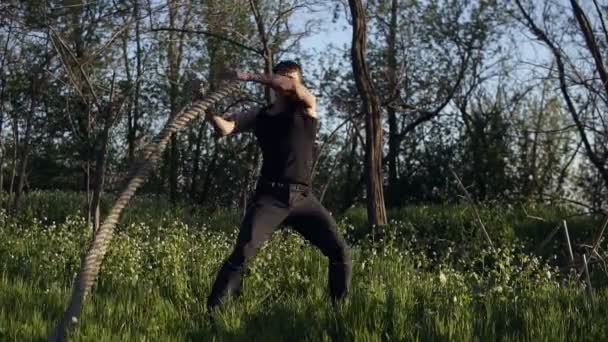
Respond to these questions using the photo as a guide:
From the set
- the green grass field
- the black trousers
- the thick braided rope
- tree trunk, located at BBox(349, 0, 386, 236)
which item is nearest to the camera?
the thick braided rope

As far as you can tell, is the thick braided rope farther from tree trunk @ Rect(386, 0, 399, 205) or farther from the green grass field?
tree trunk @ Rect(386, 0, 399, 205)

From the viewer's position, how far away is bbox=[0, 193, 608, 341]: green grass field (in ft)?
14.8

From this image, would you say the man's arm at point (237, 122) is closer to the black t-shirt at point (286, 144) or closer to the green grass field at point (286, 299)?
the black t-shirt at point (286, 144)

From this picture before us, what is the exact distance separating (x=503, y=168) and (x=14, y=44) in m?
11.1

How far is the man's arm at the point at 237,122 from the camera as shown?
209 inches

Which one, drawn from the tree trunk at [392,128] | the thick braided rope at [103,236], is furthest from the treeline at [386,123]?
the thick braided rope at [103,236]

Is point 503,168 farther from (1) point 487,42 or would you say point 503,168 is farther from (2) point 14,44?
(2) point 14,44

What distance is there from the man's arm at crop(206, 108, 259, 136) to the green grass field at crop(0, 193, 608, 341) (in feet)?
3.56

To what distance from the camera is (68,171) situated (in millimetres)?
23797

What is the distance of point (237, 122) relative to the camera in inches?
217

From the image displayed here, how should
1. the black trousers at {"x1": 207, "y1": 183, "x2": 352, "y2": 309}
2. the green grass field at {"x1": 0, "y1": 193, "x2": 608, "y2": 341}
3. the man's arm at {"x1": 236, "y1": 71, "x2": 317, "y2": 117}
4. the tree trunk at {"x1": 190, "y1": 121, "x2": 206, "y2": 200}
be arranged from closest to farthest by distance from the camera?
the green grass field at {"x1": 0, "y1": 193, "x2": 608, "y2": 341} → the man's arm at {"x1": 236, "y1": 71, "x2": 317, "y2": 117} → the black trousers at {"x1": 207, "y1": 183, "x2": 352, "y2": 309} → the tree trunk at {"x1": 190, "y1": 121, "x2": 206, "y2": 200}

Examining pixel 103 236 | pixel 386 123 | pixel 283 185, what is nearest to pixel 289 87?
pixel 283 185

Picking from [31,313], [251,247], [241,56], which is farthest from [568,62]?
[31,313]

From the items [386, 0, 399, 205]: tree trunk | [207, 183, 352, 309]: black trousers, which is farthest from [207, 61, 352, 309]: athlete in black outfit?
[386, 0, 399, 205]: tree trunk
